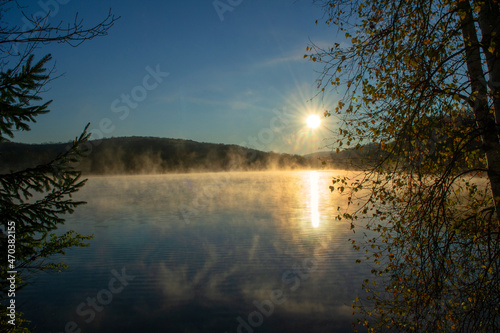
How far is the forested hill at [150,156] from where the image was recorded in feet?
406

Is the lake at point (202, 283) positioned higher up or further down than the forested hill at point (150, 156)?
further down

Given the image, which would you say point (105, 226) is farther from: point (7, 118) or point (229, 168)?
point (229, 168)

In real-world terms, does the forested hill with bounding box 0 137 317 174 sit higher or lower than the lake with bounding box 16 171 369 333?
higher

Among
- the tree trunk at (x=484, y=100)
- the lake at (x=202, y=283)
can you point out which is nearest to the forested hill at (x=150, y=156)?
the lake at (x=202, y=283)

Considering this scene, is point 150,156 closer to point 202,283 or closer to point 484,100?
point 202,283

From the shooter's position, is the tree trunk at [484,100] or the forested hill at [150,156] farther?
the forested hill at [150,156]

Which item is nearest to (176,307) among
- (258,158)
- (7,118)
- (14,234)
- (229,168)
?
(14,234)

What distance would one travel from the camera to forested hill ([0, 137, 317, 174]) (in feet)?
406

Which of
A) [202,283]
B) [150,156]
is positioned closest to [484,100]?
[202,283]

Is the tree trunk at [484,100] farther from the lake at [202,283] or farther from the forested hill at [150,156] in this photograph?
the forested hill at [150,156]

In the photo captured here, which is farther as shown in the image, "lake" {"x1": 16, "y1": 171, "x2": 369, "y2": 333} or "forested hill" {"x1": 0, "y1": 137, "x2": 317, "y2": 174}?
"forested hill" {"x1": 0, "y1": 137, "x2": 317, "y2": 174}

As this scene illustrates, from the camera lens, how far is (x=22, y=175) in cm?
574

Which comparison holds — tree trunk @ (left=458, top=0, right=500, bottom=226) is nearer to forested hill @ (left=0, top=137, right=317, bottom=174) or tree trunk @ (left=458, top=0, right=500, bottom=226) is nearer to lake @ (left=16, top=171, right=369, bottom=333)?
lake @ (left=16, top=171, right=369, bottom=333)

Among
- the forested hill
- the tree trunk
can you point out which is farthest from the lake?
the forested hill
